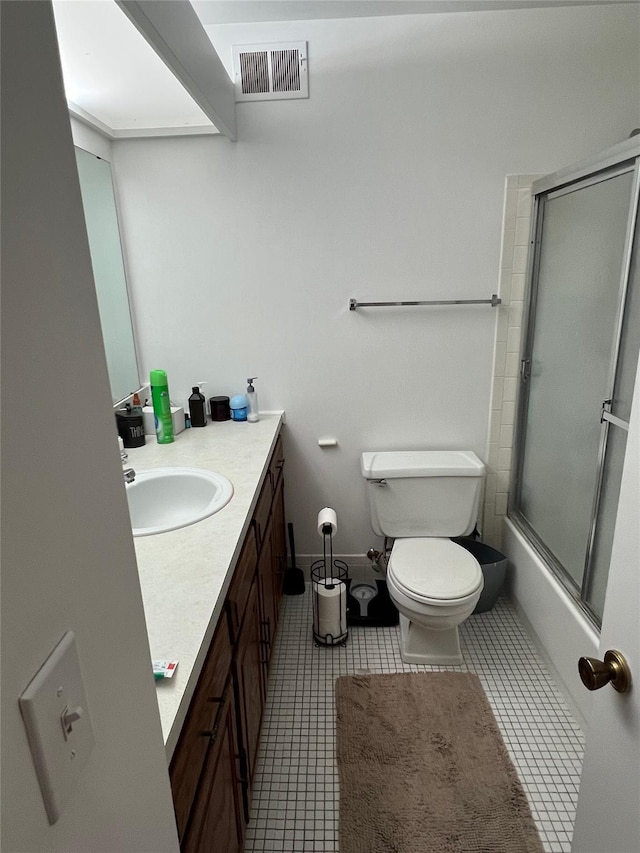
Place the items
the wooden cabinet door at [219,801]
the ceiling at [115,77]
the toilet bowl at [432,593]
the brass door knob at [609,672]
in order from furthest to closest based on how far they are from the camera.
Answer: the toilet bowl at [432,593]
the ceiling at [115,77]
the wooden cabinet door at [219,801]
the brass door knob at [609,672]

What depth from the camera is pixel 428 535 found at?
2.27 m

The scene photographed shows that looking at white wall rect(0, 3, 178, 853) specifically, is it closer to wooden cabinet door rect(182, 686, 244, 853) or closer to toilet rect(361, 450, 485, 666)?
wooden cabinet door rect(182, 686, 244, 853)

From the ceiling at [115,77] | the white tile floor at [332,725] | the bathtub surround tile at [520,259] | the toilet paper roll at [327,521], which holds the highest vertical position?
the ceiling at [115,77]

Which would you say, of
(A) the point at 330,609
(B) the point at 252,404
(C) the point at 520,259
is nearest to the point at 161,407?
(B) the point at 252,404

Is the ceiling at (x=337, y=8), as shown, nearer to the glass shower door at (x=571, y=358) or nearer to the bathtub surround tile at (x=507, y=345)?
the bathtub surround tile at (x=507, y=345)

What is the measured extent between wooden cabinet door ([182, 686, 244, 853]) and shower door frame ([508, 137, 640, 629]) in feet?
4.11

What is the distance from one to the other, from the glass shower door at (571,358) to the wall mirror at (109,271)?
1736 mm

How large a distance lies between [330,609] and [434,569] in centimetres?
47

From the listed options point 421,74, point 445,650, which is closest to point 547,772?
point 445,650

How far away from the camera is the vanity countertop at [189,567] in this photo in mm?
861

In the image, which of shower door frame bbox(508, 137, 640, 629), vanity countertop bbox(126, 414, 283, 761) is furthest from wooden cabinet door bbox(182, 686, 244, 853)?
shower door frame bbox(508, 137, 640, 629)

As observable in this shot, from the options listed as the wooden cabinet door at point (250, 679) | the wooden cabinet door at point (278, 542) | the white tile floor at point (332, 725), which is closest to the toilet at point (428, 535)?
the white tile floor at point (332, 725)

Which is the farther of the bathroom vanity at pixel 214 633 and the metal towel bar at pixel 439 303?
the metal towel bar at pixel 439 303

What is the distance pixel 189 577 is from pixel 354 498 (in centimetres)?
145
